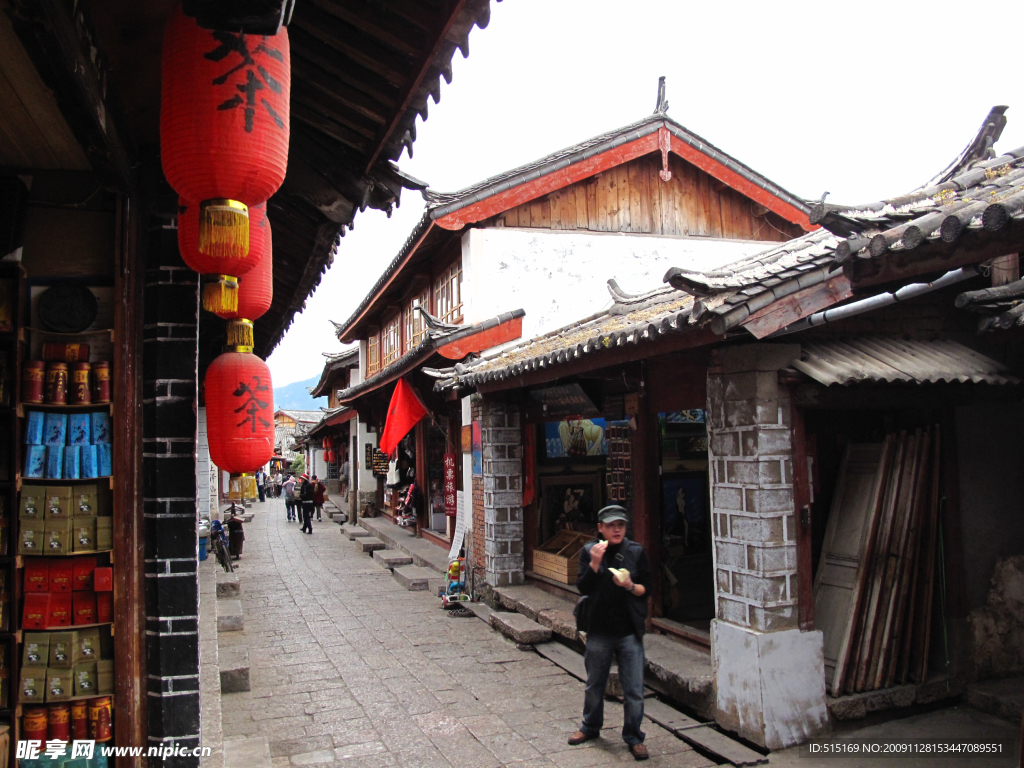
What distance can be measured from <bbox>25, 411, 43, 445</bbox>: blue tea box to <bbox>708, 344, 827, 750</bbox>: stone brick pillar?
15.6ft

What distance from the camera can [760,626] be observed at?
5.61m

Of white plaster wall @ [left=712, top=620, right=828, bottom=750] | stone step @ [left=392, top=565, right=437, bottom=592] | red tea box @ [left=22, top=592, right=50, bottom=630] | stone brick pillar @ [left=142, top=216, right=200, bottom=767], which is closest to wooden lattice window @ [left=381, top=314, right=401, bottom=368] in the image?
stone step @ [left=392, top=565, right=437, bottom=592]

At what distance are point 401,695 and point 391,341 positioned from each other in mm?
13140

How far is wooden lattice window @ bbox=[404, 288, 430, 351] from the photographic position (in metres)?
15.5

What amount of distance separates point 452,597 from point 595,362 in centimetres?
539

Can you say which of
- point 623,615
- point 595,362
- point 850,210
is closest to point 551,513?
point 595,362

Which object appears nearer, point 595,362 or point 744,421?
point 744,421

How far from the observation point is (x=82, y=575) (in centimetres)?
374

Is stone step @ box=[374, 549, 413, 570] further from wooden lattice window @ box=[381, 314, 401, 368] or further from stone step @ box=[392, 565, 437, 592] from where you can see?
wooden lattice window @ box=[381, 314, 401, 368]

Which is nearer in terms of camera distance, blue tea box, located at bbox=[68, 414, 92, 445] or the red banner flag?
blue tea box, located at bbox=[68, 414, 92, 445]

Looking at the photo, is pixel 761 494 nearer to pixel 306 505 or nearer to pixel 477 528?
pixel 477 528

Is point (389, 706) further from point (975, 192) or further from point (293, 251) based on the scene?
point (975, 192)

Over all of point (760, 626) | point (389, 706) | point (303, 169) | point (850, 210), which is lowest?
point (389, 706)

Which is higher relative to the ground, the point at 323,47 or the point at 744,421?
the point at 323,47
